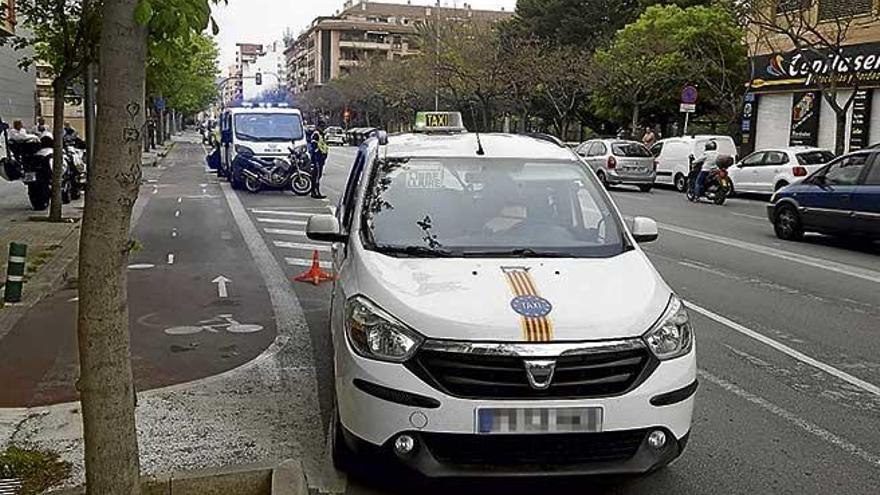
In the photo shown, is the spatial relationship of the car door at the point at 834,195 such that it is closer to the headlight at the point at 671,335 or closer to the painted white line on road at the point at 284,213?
the painted white line on road at the point at 284,213

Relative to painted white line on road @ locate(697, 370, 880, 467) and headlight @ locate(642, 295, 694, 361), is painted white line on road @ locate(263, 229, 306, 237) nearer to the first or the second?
painted white line on road @ locate(697, 370, 880, 467)

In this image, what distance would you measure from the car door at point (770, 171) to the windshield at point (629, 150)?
409 centimetres

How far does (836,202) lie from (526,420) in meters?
12.7

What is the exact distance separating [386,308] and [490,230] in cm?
121

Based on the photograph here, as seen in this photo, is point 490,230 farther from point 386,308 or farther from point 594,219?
point 386,308

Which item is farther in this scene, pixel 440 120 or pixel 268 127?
pixel 268 127

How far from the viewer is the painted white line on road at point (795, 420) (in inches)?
215

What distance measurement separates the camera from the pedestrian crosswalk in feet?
43.8

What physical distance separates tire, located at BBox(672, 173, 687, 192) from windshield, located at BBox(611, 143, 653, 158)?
4.14 ft

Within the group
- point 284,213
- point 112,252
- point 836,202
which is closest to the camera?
point 112,252

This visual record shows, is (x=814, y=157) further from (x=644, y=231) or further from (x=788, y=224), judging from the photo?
(x=644, y=231)

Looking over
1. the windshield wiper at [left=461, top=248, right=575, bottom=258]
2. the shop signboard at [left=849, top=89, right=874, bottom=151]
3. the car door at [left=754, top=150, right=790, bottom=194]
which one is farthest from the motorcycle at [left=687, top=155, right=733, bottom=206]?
the windshield wiper at [left=461, top=248, right=575, bottom=258]

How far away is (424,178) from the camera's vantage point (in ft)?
19.8

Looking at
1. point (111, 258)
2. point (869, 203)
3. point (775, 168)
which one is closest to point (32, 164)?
point (869, 203)
